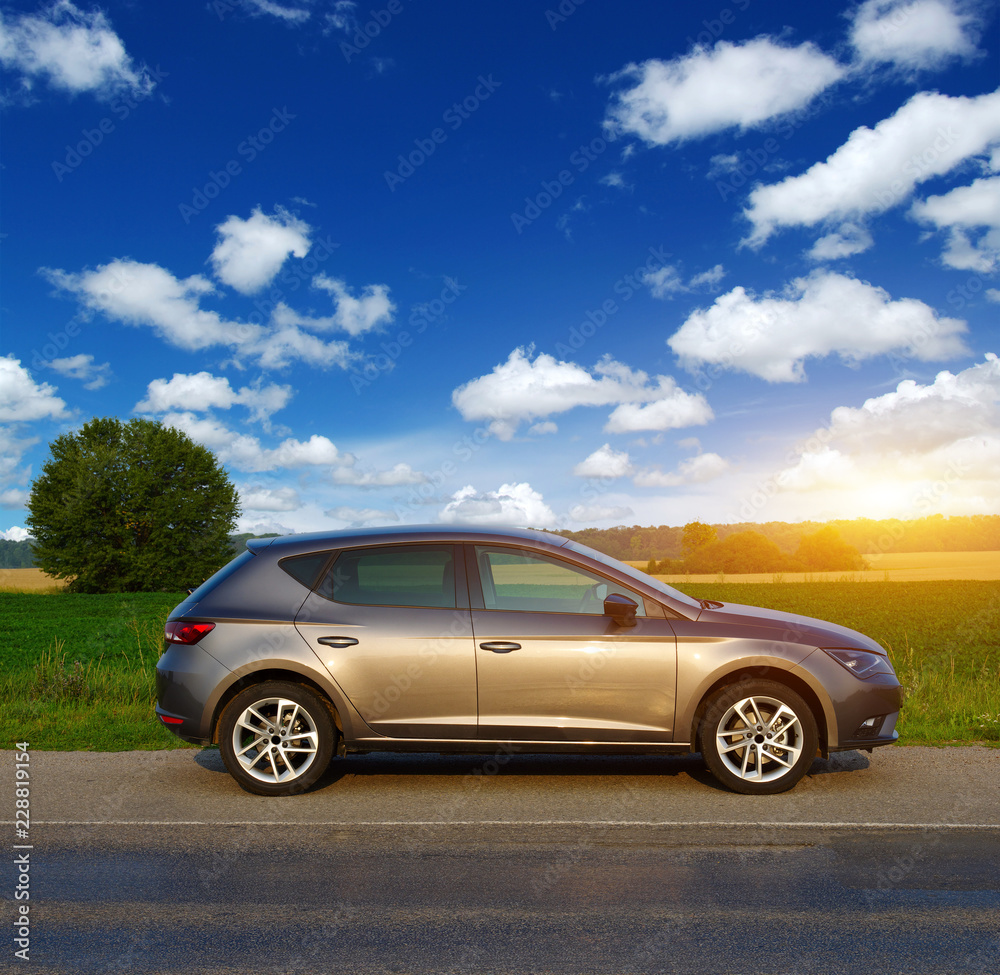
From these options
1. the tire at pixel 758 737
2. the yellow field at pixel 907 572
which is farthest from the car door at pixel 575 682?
→ the yellow field at pixel 907 572

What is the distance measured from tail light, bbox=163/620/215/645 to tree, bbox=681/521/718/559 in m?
68.3

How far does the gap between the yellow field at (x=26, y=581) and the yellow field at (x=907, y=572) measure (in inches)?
1920

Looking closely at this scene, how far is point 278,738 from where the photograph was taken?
5.61m

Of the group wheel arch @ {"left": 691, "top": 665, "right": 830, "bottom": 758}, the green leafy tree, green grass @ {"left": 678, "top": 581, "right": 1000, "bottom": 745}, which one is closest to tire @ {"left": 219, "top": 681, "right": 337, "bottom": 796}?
wheel arch @ {"left": 691, "top": 665, "right": 830, "bottom": 758}

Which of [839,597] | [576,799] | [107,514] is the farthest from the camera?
[107,514]

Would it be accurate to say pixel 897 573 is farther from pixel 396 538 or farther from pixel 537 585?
pixel 396 538

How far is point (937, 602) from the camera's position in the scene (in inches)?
1777

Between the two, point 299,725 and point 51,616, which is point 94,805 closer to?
point 299,725

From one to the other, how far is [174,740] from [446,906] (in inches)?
171

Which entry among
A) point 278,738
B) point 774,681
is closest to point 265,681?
point 278,738

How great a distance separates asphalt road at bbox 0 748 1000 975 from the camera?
333 cm

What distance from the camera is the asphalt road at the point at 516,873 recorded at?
3.33m

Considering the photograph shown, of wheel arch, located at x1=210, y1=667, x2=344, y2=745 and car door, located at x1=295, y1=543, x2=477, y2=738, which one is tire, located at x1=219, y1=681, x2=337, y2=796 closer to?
wheel arch, located at x1=210, y1=667, x2=344, y2=745

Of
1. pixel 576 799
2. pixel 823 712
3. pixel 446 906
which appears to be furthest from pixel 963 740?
pixel 446 906
